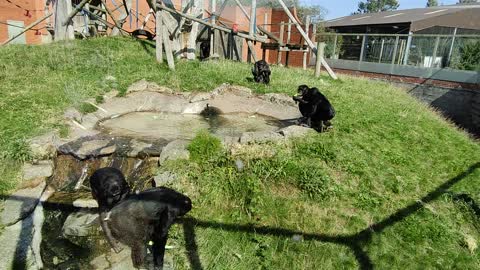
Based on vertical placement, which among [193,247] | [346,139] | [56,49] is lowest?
[193,247]

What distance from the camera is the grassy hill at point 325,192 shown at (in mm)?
4113

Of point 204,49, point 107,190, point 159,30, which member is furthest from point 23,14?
point 107,190

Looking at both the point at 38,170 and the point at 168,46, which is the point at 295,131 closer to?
the point at 38,170

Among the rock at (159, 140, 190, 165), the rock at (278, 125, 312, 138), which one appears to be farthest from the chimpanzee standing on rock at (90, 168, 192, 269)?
the rock at (278, 125, 312, 138)

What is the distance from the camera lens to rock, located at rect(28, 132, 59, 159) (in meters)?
5.45

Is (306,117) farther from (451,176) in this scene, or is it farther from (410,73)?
(410,73)

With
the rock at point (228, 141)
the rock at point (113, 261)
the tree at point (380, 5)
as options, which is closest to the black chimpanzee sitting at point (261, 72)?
the rock at point (228, 141)

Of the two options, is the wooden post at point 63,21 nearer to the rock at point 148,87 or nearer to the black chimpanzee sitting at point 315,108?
the rock at point 148,87

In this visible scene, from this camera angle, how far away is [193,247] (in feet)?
13.5

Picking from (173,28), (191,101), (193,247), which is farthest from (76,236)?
(173,28)

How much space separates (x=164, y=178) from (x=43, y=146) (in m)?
2.22

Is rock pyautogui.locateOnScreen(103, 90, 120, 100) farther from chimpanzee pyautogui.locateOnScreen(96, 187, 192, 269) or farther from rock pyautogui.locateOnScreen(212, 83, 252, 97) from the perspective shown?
chimpanzee pyautogui.locateOnScreen(96, 187, 192, 269)

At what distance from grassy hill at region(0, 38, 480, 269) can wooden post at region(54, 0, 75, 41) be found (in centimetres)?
517

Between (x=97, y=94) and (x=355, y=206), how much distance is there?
6.26m
